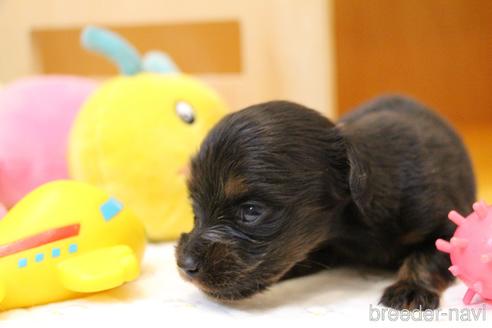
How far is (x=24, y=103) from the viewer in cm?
220

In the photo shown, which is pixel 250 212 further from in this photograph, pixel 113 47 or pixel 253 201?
pixel 113 47

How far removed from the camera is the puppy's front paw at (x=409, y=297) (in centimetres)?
141

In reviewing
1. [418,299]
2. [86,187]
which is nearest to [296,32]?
[86,187]

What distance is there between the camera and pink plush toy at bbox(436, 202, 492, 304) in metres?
1.32

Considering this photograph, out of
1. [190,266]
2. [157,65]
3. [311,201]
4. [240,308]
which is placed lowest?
[240,308]

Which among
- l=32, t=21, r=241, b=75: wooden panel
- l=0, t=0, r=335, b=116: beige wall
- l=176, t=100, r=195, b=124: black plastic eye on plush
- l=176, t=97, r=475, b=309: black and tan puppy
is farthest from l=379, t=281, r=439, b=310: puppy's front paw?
l=32, t=21, r=241, b=75: wooden panel

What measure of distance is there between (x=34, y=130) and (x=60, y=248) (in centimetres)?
80

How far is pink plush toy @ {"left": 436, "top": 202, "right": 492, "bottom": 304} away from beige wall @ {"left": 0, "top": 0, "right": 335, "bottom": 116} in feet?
4.34

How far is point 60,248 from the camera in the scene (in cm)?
148

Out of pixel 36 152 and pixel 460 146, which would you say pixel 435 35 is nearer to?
pixel 460 146

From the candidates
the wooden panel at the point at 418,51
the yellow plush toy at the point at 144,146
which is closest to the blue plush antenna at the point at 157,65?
the yellow plush toy at the point at 144,146

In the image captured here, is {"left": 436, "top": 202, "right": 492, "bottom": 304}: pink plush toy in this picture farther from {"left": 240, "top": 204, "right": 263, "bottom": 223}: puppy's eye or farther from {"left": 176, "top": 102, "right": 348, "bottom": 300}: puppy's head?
{"left": 240, "top": 204, "right": 263, "bottom": 223}: puppy's eye

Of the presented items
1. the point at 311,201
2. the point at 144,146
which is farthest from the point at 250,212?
the point at 144,146

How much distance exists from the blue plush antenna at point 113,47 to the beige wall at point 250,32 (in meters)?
0.63
